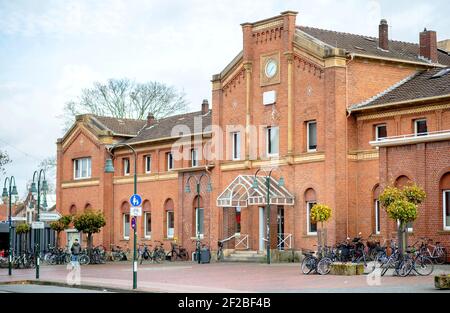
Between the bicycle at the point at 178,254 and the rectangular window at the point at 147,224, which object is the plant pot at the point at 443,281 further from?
the rectangular window at the point at 147,224

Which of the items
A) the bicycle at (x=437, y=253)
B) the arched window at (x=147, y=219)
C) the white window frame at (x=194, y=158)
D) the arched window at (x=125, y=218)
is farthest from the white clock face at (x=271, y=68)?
the arched window at (x=125, y=218)

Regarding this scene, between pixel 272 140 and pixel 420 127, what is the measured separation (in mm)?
9870

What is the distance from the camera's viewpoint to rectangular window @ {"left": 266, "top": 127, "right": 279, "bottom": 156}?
1993 inches

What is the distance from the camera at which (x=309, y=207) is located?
159 feet

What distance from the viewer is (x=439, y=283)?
87.4ft

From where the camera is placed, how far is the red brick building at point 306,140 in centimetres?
4278

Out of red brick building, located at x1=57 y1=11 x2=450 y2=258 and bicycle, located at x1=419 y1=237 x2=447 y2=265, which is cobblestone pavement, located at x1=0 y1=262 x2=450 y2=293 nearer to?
bicycle, located at x1=419 y1=237 x2=447 y2=265

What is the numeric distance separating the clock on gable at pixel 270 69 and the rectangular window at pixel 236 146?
12.7 ft

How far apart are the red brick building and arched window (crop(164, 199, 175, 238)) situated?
0.24 ft

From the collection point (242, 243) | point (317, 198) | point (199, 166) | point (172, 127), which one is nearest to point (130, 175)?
point (172, 127)

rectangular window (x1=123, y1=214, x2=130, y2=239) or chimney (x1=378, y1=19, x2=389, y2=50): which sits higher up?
chimney (x1=378, y1=19, x2=389, y2=50)

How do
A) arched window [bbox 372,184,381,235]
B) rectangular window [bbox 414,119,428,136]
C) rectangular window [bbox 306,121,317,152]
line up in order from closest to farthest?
rectangular window [bbox 414,119,428,136]
arched window [bbox 372,184,381,235]
rectangular window [bbox 306,121,317,152]

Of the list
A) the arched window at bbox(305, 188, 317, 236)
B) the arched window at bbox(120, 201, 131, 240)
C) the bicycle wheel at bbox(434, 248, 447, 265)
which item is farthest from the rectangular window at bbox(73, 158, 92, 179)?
the bicycle wheel at bbox(434, 248, 447, 265)
